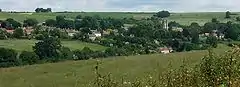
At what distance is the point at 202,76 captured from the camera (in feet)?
25.0

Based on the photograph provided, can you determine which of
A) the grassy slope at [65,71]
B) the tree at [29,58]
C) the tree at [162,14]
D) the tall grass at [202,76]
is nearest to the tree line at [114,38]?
the tree at [29,58]

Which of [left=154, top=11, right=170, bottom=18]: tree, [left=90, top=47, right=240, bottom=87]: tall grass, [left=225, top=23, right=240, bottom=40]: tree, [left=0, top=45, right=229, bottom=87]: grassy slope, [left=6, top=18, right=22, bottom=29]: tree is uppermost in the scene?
[left=90, top=47, right=240, bottom=87]: tall grass

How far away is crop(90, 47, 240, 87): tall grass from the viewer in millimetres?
7121

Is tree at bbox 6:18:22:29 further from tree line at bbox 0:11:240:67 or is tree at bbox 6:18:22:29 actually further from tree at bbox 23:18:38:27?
tree at bbox 23:18:38:27

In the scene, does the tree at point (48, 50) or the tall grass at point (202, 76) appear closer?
the tall grass at point (202, 76)

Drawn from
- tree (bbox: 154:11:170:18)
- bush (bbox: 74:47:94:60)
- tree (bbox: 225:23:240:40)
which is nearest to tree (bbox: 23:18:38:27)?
tree (bbox: 154:11:170:18)

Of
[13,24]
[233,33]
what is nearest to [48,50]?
[233,33]

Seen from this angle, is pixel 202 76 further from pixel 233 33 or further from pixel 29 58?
pixel 233 33

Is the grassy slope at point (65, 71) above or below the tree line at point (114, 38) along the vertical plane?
above

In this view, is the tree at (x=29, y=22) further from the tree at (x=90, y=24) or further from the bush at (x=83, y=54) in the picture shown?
the bush at (x=83, y=54)

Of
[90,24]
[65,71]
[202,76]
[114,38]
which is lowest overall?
[90,24]

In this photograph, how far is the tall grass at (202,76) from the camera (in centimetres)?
712

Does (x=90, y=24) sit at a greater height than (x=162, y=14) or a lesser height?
greater

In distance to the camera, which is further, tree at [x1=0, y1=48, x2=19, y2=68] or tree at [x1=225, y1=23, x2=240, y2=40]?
tree at [x1=225, y1=23, x2=240, y2=40]
